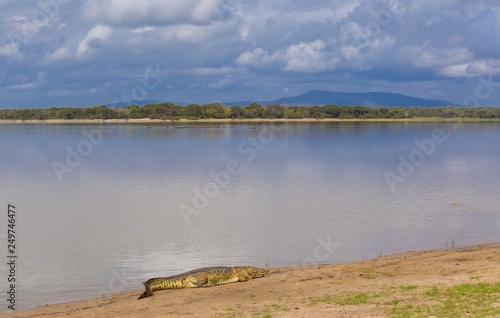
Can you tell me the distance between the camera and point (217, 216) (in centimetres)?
2234

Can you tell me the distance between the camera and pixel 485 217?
2220cm

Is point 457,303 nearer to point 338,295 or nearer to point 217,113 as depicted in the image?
point 338,295

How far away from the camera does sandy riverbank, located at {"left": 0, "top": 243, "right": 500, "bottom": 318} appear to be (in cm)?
972

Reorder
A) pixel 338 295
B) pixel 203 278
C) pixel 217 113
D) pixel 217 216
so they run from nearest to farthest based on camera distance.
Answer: pixel 338 295 < pixel 203 278 < pixel 217 216 < pixel 217 113

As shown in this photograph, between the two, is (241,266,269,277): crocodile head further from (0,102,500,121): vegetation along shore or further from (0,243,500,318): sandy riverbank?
(0,102,500,121): vegetation along shore

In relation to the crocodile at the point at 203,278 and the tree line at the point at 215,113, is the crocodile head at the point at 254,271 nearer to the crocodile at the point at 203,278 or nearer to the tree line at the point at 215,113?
the crocodile at the point at 203,278

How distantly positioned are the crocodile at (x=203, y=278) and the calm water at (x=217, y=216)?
134 centimetres

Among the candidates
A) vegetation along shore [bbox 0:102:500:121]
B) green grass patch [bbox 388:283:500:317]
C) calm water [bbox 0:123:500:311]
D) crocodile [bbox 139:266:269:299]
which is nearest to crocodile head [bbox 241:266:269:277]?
crocodile [bbox 139:266:269:299]

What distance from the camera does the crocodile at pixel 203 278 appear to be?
41.2 ft

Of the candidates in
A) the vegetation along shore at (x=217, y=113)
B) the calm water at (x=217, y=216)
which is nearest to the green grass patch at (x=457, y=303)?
the calm water at (x=217, y=216)

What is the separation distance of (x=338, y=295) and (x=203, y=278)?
3133 millimetres

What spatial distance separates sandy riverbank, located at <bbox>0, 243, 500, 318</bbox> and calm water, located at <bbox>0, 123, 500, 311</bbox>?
2.09m

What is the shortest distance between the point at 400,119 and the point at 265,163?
161733 mm

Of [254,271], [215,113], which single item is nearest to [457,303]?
[254,271]
